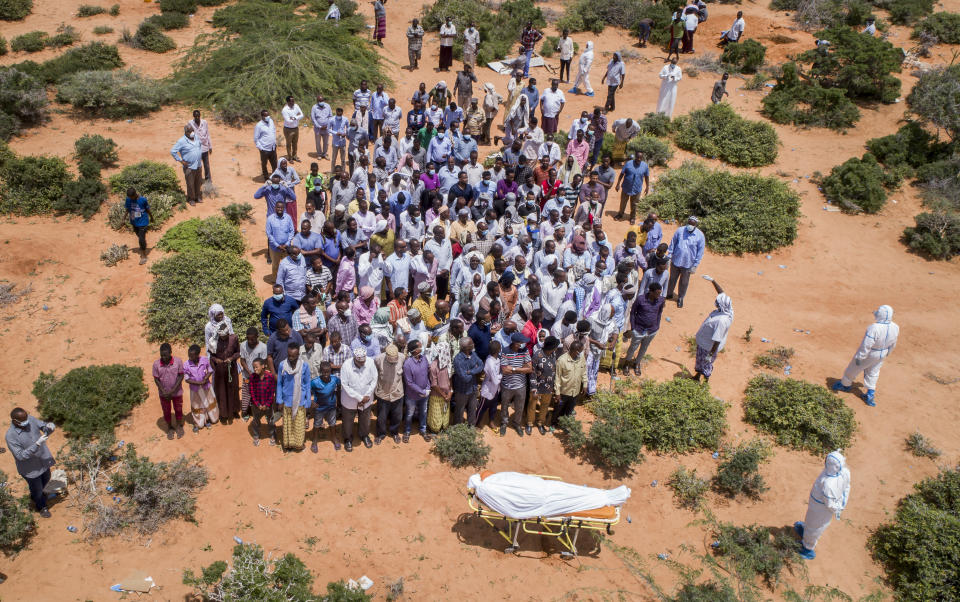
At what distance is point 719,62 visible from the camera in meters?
23.0

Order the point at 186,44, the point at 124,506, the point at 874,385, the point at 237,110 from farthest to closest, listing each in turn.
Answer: the point at 186,44 → the point at 237,110 → the point at 874,385 → the point at 124,506

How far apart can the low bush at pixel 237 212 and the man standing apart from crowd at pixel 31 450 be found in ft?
21.9

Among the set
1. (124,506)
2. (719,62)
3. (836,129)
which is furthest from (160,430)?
(719,62)

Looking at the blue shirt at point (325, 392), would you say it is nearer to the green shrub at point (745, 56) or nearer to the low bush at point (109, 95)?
the low bush at point (109, 95)

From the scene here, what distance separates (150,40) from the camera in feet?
68.4

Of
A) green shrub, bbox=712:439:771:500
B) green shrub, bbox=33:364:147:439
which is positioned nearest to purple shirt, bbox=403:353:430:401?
green shrub, bbox=33:364:147:439

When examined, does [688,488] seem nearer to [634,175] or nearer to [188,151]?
[634,175]

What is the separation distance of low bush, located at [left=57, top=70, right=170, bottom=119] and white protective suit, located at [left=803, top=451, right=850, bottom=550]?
17.2m

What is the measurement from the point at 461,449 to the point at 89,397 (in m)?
5.00

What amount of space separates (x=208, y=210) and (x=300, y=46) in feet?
25.7

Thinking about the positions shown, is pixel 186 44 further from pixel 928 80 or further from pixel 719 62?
pixel 928 80

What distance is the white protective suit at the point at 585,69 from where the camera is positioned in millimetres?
19500

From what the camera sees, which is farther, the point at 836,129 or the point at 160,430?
the point at 836,129

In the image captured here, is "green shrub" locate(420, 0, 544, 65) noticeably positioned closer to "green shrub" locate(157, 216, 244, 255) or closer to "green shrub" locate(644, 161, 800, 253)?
"green shrub" locate(644, 161, 800, 253)
